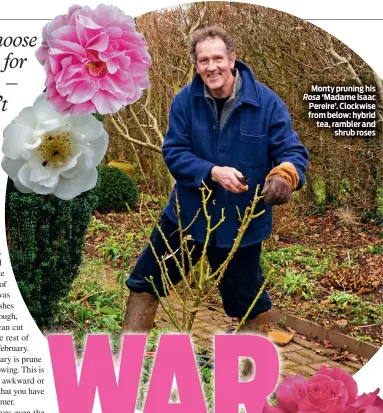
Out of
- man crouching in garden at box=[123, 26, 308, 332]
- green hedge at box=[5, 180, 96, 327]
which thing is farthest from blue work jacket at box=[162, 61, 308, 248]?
green hedge at box=[5, 180, 96, 327]

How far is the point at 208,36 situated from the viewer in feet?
10.0

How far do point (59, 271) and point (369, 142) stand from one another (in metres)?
1.38

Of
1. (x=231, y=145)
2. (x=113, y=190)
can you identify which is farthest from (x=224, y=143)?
(x=113, y=190)

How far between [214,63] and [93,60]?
1.53ft

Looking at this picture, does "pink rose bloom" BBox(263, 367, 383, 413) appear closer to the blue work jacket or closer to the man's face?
the blue work jacket

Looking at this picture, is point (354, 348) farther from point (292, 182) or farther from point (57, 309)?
point (57, 309)

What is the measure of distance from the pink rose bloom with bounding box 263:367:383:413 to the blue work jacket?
2.08 ft

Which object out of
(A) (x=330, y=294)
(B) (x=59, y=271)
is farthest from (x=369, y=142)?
(B) (x=59, y=271)

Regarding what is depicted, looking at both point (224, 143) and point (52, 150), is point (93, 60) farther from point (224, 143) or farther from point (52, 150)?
point (224, 143)

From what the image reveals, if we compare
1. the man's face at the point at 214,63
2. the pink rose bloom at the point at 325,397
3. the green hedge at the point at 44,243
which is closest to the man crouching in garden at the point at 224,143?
the man's face at the point at 214,63

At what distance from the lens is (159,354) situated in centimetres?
294

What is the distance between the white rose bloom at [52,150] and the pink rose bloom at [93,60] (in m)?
0.07

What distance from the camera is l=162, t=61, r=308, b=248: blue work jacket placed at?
306 centimetres

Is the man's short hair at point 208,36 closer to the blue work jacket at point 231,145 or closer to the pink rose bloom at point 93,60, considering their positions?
the blue work jacket at point 231,145
